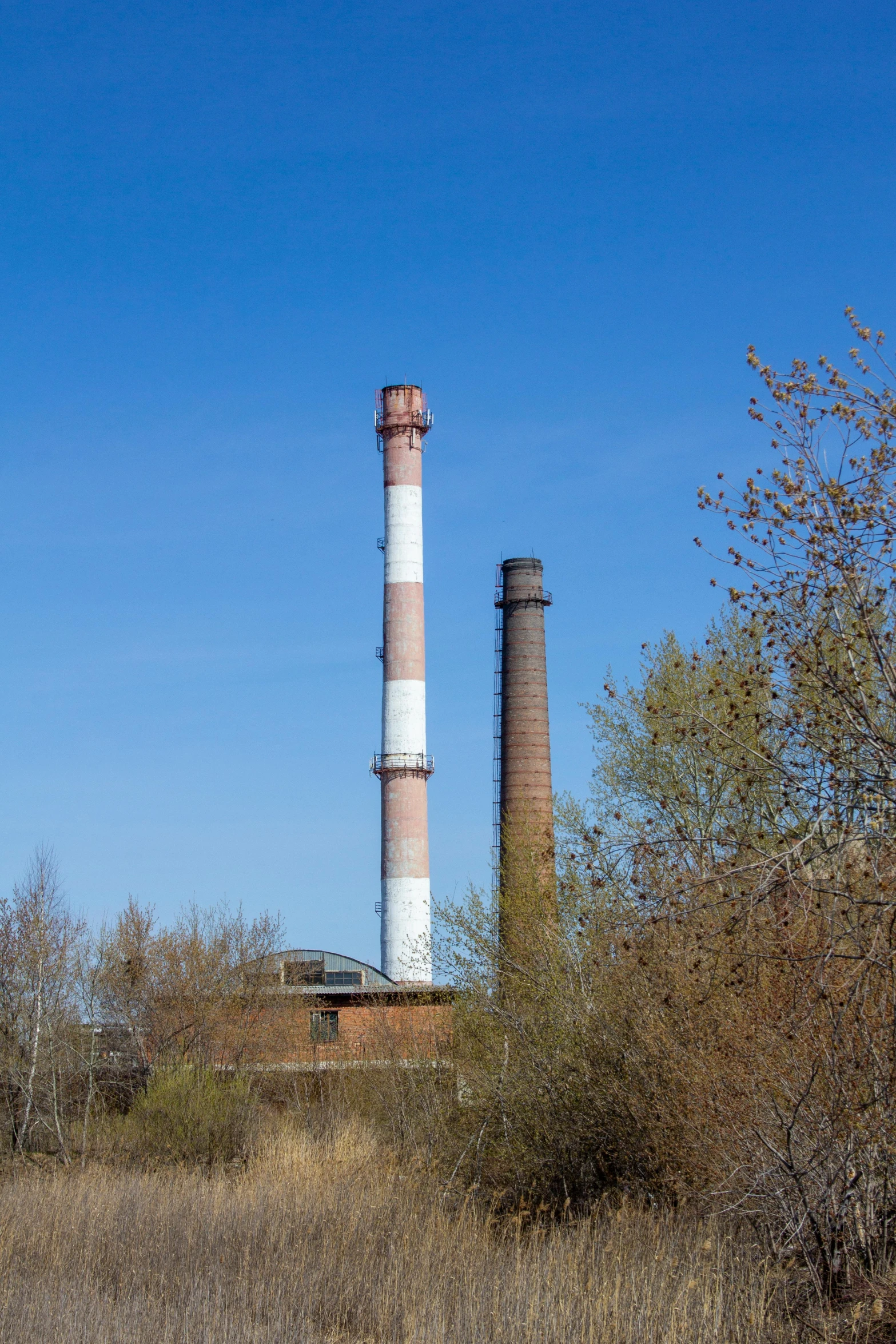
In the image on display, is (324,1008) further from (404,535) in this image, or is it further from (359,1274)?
(359,1274)

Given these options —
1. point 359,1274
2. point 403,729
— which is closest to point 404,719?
point 403,729

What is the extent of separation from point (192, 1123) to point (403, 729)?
15076mm

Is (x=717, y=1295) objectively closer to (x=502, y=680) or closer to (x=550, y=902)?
(x=550, y=902)

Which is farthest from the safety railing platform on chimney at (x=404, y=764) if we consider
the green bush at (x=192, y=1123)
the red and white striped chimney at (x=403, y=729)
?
the green bush at (x=192, y=1123)

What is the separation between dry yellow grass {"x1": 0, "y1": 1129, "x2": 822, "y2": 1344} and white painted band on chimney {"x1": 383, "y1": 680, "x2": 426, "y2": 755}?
67.0 ft

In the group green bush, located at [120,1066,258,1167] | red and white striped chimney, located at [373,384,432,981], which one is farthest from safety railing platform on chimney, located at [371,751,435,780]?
green bush, located at [120,1066,258,1167]

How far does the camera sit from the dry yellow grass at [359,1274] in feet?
24.6

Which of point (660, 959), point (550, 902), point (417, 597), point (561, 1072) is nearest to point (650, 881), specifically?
point (660, 959)

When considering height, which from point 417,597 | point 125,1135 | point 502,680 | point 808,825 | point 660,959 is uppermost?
point 417,597

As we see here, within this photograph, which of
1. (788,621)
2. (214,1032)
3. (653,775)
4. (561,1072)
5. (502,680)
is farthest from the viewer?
(502,680)

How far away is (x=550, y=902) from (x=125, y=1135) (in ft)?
32.5

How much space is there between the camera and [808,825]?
6.85 m

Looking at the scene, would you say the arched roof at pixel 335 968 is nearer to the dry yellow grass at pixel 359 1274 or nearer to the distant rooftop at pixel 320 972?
the distant rooftop at pixel 320 972

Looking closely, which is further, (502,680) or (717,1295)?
(502,680)
